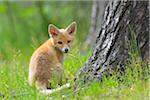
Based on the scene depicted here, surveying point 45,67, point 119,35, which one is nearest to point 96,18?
point 45,67

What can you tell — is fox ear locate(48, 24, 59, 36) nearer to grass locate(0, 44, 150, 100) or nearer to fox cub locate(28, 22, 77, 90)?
fox cub locate(28, 22, 77, 90)

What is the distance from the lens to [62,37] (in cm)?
869

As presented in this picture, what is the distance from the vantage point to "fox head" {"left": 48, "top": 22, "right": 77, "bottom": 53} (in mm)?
8491

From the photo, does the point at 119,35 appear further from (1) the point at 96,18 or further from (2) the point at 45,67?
(1) the point at 96,18

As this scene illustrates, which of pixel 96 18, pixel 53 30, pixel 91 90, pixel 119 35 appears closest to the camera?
pixel 91 90

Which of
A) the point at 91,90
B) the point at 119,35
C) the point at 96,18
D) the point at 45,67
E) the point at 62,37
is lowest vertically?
the point at 91,90

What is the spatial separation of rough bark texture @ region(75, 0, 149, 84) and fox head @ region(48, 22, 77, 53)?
52.5 inches

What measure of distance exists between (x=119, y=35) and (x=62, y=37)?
177 centimetres

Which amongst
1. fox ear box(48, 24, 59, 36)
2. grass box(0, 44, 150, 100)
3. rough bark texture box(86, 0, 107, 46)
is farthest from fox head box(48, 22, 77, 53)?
rough bark texture box(86, 0, 107, 46)

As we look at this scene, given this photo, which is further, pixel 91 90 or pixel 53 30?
pixel 53 30

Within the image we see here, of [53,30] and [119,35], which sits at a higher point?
[53,30]

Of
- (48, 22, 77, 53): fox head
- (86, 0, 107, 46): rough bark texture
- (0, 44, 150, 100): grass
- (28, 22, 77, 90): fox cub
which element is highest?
(86, 0, 107, 46): rough bark texture

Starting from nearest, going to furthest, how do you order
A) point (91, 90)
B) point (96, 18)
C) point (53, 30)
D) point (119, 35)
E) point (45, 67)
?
point (91, 90) < point (119, 35) < point (45, 67) < point (53, 30) < point (96, 18)

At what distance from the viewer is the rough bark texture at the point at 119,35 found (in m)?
7.07
